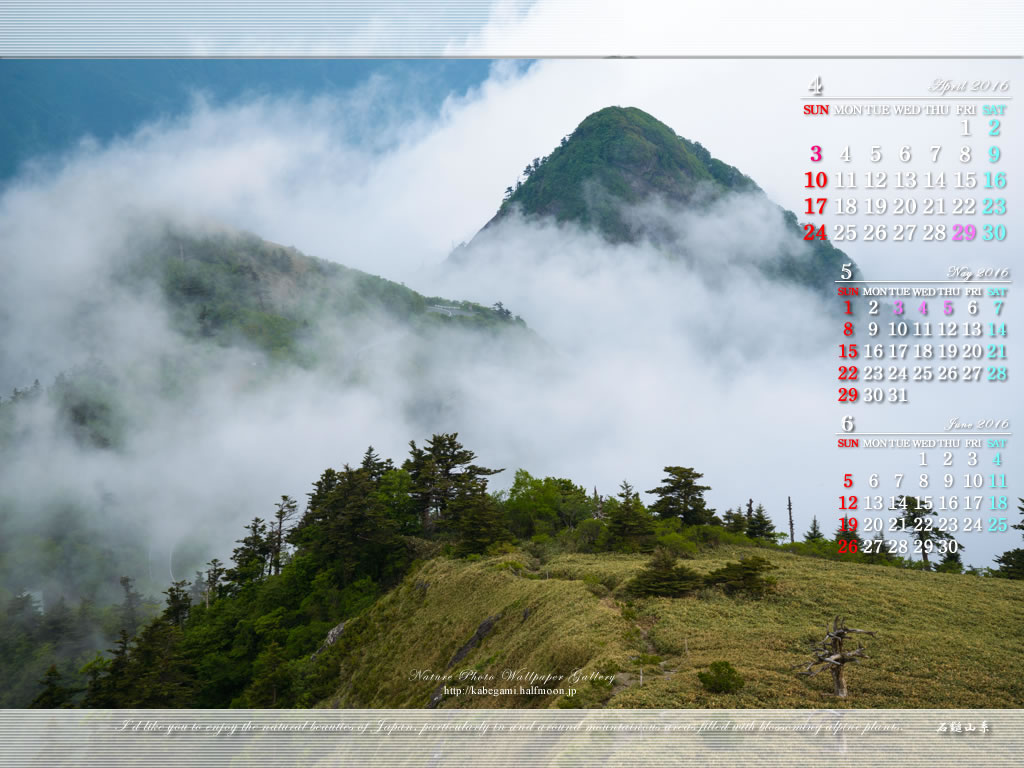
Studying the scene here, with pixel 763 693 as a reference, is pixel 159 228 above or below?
above

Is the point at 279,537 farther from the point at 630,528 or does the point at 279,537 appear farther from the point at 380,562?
the point at 630,528

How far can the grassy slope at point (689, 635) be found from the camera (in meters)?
18.1

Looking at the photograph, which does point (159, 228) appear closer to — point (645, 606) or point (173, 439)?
point (173, 439)

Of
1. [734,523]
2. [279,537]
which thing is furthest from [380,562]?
[734,523]

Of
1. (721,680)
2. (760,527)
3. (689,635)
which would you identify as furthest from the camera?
(760,527)

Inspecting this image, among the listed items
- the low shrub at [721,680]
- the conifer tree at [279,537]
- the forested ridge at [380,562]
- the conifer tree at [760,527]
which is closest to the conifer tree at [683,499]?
the forested ridge at [380,562]

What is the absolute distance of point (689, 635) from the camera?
2308 cm

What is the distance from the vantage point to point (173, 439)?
599ft

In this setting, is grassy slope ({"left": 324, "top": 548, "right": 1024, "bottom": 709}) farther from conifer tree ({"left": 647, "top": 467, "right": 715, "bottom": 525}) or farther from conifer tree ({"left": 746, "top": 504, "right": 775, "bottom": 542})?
conifer tree ({"left": 746, "top": 504, "right": 775, "bottom": 542})

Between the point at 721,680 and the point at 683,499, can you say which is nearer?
the point at 721,680

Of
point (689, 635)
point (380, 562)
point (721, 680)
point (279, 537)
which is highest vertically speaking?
point (721, 680)

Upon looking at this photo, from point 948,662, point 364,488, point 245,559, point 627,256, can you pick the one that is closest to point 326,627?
point 364,488

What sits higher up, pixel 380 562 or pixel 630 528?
pixel 630 528

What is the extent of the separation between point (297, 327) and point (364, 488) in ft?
500
